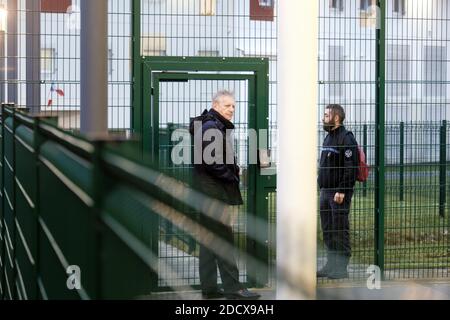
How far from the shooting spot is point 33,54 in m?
9.45

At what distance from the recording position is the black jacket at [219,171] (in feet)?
30.0

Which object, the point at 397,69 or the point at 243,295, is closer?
→ the point at 243,295

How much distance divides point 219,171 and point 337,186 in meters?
1.63

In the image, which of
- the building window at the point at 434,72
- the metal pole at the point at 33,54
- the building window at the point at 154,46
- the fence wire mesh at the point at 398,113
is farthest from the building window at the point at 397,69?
the metal pole at the point at 33,54

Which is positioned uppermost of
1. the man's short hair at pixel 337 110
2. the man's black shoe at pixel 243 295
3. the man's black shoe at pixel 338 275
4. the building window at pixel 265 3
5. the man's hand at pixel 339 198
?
the building window at pixel 265 3

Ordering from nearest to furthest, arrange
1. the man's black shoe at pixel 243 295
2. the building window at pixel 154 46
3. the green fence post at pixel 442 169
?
the man's black shoe at pixel 243 295 → the building window at pixel 154 46 → the green fence post at pixel 442 169

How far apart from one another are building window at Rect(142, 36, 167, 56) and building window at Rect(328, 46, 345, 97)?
173 cm

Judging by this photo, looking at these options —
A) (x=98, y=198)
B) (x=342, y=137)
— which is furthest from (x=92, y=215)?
(x=342, y=137)

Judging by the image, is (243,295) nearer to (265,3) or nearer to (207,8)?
(207,8)

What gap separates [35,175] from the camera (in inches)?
163

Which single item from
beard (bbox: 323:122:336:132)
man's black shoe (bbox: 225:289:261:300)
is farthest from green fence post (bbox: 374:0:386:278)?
man's black shoe (bbox: 225:289:261:300)

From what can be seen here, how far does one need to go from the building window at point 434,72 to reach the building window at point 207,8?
7.71ft

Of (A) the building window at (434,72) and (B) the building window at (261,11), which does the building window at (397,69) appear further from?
(B) the building window at (261,11)

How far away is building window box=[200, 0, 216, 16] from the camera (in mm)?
9648
